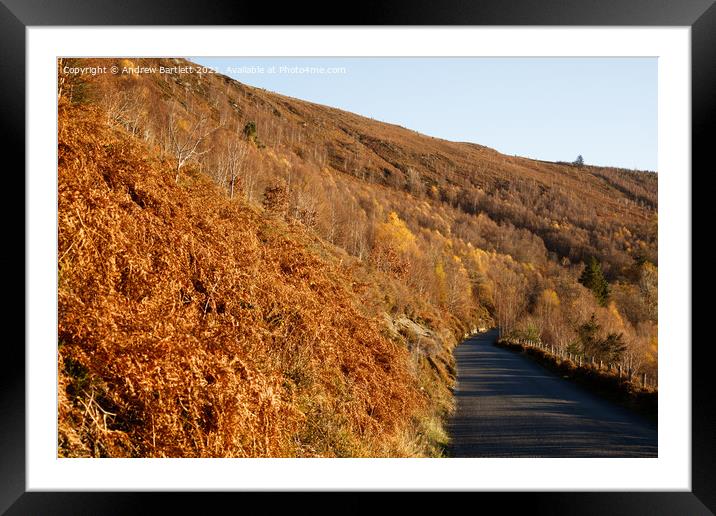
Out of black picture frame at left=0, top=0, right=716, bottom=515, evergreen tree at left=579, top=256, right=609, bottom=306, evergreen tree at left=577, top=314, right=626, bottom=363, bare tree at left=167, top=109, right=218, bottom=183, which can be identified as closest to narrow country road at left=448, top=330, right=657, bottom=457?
black picture frame at left=0, top=0, right=716, bottom=515

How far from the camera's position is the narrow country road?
4.81m

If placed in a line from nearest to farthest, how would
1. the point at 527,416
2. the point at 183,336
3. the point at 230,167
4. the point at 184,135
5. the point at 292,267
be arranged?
the point at 183,336 < the point at 527,416 < the point at 292,267 < the point at 184,135 < the point at 230,167

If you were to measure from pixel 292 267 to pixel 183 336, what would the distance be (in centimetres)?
297

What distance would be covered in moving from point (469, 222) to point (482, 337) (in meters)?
2.78

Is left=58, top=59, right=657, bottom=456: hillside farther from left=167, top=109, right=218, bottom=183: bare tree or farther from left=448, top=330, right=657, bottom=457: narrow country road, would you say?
left=448, top=330, right=657, bottom=457: narrow country road

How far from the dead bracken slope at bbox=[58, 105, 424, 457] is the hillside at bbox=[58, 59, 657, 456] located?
0.06 feet

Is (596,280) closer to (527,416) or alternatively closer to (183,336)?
(527,416)

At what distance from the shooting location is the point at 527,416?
626 centimetres

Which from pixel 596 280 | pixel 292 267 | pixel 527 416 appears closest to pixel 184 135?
pixel 292 267
